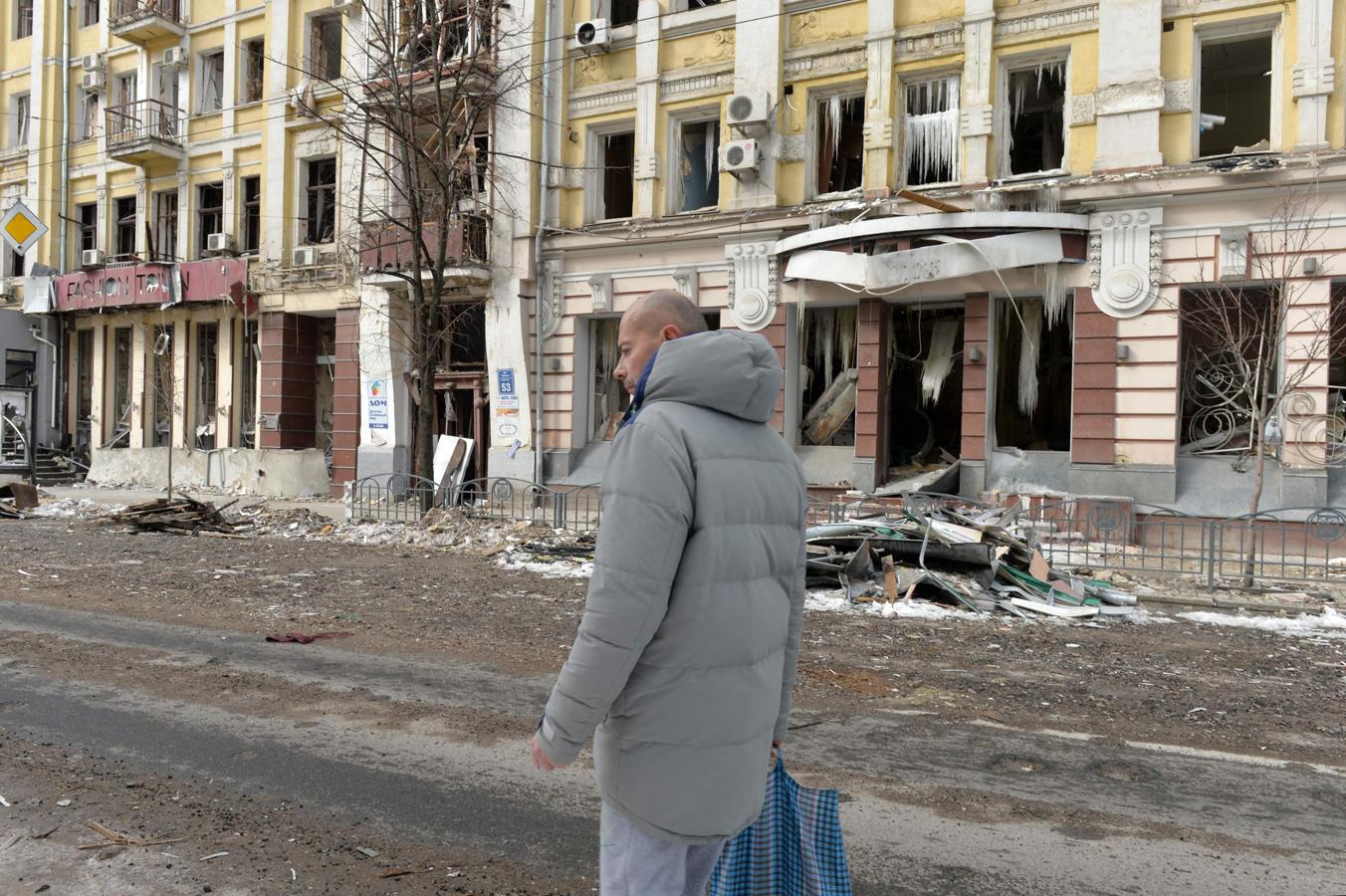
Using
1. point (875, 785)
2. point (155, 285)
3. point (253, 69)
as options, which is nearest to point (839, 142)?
point (875, 785)

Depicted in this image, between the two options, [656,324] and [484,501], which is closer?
[656,324]

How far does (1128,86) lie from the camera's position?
15.2m

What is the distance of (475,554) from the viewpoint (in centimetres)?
1384

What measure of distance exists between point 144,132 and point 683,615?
30.1m

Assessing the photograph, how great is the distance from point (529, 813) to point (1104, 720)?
11.8 ft

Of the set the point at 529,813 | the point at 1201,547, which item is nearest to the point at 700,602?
the point at 529,813

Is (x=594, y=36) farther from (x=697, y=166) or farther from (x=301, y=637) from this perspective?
(x=301, y=637)

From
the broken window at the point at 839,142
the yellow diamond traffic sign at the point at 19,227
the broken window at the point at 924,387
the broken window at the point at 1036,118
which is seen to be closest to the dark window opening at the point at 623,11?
the broken window at the point at 839,142

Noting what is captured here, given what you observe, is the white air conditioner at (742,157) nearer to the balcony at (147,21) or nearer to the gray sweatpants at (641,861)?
the gray sweatpants at (641,861)

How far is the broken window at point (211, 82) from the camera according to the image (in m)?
26.3

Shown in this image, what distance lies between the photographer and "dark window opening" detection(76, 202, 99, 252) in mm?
28891

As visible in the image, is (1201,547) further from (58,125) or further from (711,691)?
(58,125)

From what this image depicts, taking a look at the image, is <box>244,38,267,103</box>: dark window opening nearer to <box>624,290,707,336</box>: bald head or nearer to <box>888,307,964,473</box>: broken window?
<box>888,307,964,473</box>: broken window

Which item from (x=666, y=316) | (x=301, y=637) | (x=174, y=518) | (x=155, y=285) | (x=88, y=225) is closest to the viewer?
(x=666, y=316)
